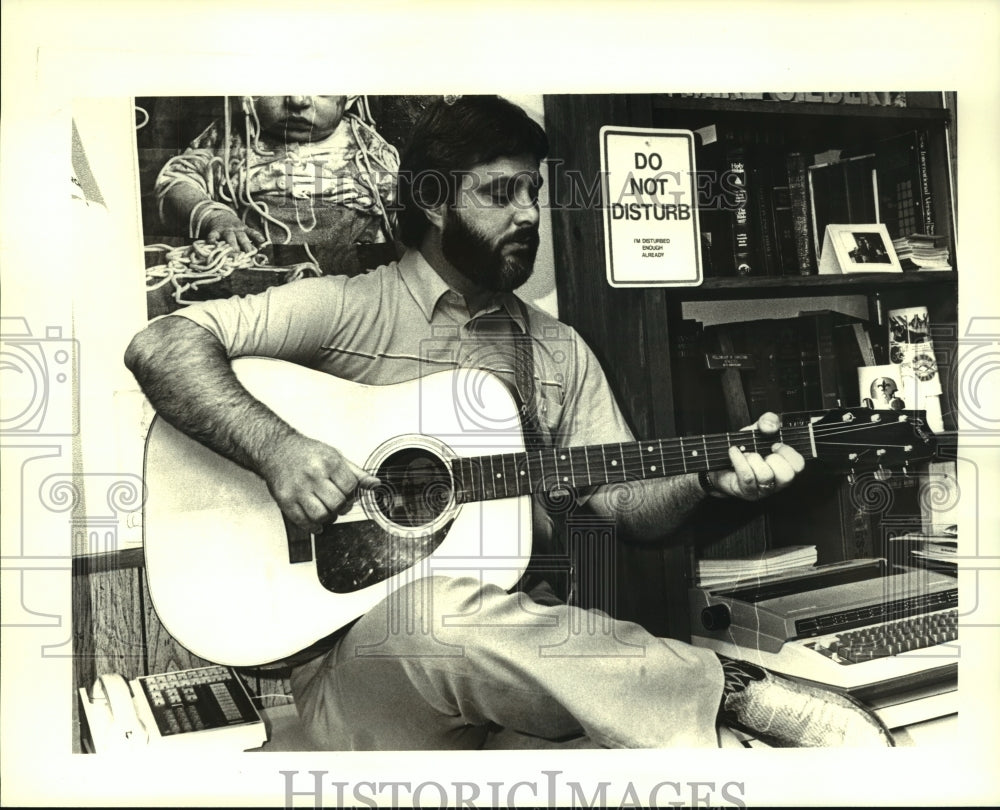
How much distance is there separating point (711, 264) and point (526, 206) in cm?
41

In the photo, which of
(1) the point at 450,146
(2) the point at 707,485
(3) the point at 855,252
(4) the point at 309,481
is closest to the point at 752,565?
(2) the point at 707,485

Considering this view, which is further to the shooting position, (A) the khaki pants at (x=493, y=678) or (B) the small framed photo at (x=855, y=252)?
(B) the small framed photo at (x=855, y=252)

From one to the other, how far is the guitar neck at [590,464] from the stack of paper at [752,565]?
21cm

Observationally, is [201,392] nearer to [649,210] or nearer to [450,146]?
[450,146]

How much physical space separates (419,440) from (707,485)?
1.96 ft

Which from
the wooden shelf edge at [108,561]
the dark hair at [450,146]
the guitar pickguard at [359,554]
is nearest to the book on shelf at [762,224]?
the dark hair at [450,146]

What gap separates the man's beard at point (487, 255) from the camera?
1.84 meters

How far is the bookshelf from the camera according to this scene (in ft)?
6.11

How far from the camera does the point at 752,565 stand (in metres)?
1.89

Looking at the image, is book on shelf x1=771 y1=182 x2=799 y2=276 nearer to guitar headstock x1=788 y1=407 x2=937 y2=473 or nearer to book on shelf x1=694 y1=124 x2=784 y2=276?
book on shelf x1=694 y1=124 x2=784 y2=276

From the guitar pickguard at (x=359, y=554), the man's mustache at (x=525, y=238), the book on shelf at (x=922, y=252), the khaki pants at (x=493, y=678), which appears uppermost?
the man's mustache at (x=525, y=238)

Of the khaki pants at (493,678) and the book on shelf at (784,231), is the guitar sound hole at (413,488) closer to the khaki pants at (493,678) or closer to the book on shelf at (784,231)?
the khaki pants at (493,678)

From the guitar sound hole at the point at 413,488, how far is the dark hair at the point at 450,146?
0.44 m

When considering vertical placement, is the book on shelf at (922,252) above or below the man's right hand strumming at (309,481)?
above
